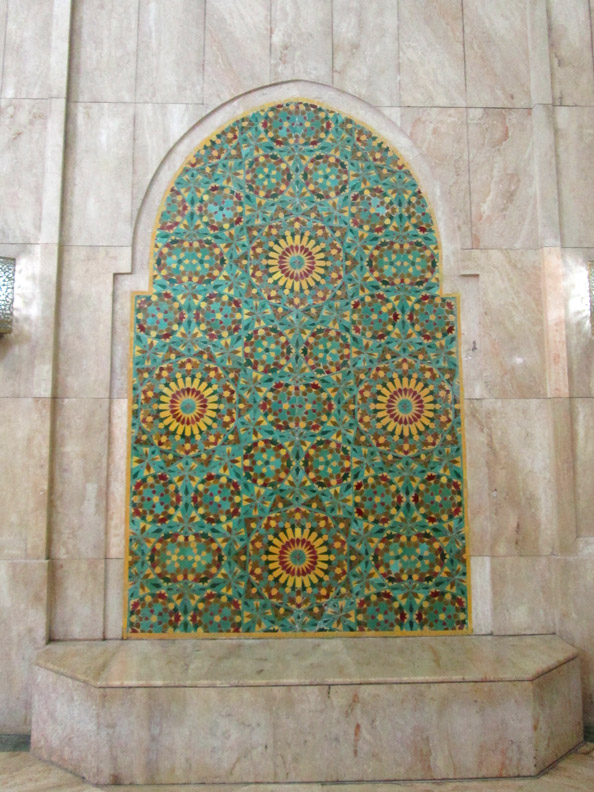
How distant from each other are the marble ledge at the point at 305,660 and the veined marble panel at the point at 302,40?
2455 mm

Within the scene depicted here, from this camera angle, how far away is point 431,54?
9.38 feet

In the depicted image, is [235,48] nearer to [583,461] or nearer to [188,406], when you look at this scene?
[188,406]

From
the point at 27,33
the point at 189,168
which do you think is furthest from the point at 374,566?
the point at 27,33

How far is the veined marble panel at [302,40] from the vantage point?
9.29ft

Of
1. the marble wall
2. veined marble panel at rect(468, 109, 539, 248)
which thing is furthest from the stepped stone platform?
veined marble panel at rect(468, 109, 539, 248)

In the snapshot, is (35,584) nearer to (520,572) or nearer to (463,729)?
(463,729)

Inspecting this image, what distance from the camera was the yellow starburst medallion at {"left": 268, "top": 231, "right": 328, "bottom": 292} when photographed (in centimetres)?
273

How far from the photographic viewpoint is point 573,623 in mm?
2576

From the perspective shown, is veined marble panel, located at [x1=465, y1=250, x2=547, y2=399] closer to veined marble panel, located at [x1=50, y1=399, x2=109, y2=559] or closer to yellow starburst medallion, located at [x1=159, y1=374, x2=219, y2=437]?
yellow starburst medallion, located at [x1=159, y1=374, x2=219, y2=437]

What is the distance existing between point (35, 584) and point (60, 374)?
87 cm

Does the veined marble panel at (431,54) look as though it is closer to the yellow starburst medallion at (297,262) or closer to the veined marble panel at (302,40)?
the veined marble panel at (302,40)

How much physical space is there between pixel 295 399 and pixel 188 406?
0.46 metres

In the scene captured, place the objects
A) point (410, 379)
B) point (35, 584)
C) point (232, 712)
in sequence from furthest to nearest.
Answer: point (410, 379), point (35, 584), point (232, 712)

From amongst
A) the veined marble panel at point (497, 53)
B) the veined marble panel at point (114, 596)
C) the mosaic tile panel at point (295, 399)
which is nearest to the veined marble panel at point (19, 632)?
the veined marble panel at point (114, 596)
